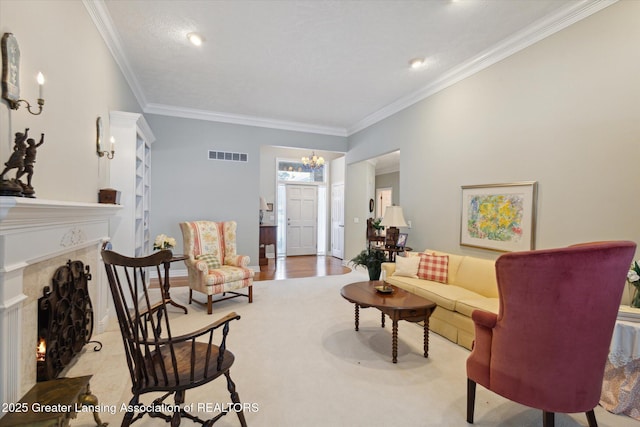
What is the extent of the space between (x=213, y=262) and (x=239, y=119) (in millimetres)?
3065

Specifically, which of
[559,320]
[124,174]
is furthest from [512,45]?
[124,174]

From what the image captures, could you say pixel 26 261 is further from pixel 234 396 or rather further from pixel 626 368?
pixel 626 368

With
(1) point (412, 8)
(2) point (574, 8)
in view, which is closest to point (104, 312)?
(1) point (412, 8)

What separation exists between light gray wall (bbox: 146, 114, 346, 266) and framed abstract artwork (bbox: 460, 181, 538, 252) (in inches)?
149

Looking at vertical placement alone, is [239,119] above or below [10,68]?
above

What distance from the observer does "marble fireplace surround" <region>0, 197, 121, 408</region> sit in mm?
1348

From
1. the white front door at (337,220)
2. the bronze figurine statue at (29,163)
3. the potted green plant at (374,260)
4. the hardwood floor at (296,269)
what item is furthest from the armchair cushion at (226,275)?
the white front door at (337,220)

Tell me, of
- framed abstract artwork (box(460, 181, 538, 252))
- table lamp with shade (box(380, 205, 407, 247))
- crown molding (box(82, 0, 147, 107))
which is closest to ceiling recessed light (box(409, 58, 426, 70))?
framed abstract artwork (box(460, 181, 538, 252))

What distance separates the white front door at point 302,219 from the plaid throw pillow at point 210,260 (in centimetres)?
425

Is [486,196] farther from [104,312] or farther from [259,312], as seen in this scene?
[104,312]

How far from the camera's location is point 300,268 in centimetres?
657

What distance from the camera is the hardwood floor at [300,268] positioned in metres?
5.85

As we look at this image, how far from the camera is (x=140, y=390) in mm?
1401

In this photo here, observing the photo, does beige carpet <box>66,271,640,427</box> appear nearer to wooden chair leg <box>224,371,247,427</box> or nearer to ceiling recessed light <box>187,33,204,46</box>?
wooden chair leg <box>224,371,247,427</box>
